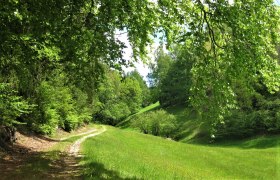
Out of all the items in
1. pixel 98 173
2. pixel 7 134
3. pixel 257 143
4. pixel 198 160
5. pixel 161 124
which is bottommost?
pixel 198 160

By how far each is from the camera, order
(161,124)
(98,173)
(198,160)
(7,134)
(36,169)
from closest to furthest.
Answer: (98,173) < (36,169) < (7,134) < (198,160) < (161,124)

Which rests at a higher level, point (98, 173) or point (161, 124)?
point (161, 124)

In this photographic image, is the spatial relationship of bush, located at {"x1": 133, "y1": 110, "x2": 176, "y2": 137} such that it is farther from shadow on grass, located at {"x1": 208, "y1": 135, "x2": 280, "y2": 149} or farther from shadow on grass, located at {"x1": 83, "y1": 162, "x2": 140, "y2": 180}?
shadow on grass, located at {"x1": 83, "y1": 162, "x2": 140, "y2": 180}

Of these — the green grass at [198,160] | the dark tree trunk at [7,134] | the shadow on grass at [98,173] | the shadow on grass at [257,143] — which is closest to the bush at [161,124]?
the shadow on grass at [257,143]

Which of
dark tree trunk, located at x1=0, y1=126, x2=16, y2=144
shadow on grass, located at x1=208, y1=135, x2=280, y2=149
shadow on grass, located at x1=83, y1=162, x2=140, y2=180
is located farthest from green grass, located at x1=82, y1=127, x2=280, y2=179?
shadow on grass, located at x1=208, y1=135, x2=280, y2=149

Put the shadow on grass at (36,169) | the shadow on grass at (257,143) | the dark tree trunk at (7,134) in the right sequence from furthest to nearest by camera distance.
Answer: the shadow on grass at (257,143) → the dark tree trunk at (7,134) → the shadow on grass at (36,169)

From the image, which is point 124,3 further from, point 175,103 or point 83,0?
point 175,103

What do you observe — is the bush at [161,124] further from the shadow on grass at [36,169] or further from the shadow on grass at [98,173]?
the shadow on grass at [98,173]

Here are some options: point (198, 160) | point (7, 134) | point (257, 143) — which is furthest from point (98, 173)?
point (257, 143)

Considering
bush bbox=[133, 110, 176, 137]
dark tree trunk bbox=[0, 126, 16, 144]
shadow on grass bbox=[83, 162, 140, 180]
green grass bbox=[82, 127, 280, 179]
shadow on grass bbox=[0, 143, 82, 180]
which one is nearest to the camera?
shadow on grass bbox=[83, 162, 140, 180]

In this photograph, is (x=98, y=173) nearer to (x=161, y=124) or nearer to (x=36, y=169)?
(x=36, y=169)

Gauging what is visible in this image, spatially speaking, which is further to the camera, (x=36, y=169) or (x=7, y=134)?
(x=7, y=134)

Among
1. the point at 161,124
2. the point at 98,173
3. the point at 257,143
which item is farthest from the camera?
the point at 161,124

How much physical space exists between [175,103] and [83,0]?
283 ft
